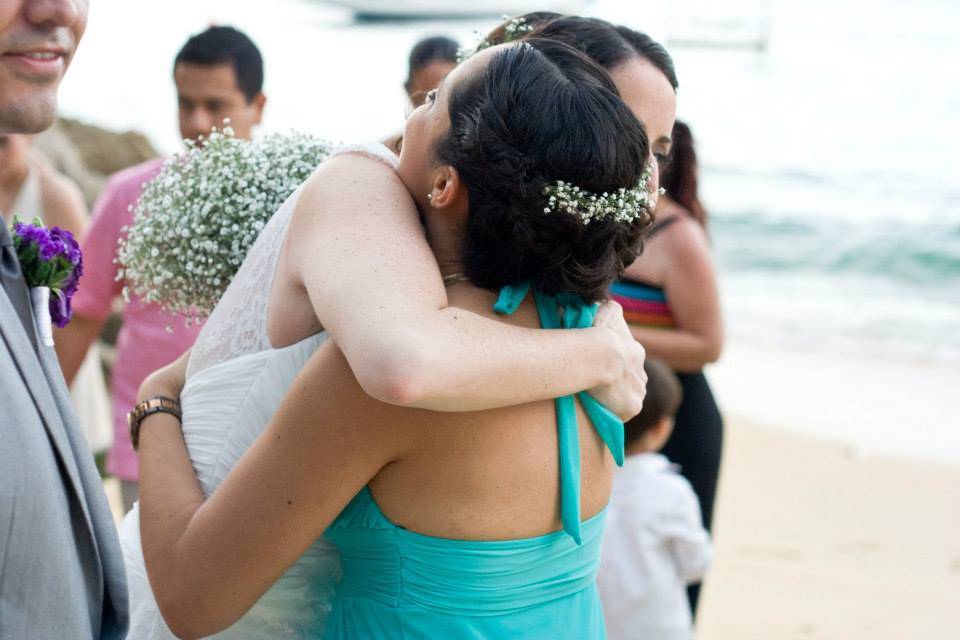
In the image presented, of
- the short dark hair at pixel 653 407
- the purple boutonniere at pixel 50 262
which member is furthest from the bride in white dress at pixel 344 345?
the short dark hair at pixel 653 407

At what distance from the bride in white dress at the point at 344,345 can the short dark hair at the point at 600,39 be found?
2.24ft

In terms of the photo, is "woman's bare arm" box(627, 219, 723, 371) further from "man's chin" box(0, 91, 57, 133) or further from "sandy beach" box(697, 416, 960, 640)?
"man's chin" box(0, 91, 57, 133)

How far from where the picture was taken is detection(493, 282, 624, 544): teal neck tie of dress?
208 centimetres

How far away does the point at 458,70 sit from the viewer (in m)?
2.03

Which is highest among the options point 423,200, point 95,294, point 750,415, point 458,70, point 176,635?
point 458,70

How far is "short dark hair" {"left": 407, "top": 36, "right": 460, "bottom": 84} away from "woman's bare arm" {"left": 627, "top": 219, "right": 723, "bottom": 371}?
1198mm

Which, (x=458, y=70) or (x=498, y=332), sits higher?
(x=458, y=70)

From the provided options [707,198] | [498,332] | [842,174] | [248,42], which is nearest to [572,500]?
[498,332]

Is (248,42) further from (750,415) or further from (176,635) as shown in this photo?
(750,415)

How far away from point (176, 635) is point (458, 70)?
1184 millimetres

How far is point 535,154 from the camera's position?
1.93m

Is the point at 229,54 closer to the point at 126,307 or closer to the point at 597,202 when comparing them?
the point at 126,307

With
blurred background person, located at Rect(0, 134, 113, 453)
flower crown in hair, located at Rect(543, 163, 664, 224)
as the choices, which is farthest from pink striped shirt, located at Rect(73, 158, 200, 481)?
flower crown in hair, located at Rect(543, 163, 664, 224)

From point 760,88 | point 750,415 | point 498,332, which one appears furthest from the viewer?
point 760,88
